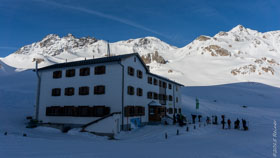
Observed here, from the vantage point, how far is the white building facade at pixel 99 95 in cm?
2611

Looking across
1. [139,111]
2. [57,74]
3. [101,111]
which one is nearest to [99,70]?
[101,111]

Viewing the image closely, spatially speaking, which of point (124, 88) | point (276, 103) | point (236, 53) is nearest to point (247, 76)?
point (276, 103)

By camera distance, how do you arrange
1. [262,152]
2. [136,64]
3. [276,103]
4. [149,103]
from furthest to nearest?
[276,103] → [149,103] → [136,64] → [262,152]

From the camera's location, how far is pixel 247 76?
11600 cm

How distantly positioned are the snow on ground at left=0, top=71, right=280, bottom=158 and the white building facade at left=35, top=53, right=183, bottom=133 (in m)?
2.25

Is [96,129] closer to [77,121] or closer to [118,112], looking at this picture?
[118,112]

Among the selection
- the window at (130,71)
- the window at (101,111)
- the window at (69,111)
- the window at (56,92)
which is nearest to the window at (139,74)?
the window at (130,71)

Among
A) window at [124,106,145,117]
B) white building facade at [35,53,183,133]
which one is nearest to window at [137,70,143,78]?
white building facade at [35,53,183,133]

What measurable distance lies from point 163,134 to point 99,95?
9571 mm

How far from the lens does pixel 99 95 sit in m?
27.1

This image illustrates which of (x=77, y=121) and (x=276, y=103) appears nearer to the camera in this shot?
(x=77, y=121)

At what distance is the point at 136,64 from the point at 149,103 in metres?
6.91

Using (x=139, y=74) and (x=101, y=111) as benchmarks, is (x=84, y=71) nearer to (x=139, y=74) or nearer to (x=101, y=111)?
(x=101, y=111)

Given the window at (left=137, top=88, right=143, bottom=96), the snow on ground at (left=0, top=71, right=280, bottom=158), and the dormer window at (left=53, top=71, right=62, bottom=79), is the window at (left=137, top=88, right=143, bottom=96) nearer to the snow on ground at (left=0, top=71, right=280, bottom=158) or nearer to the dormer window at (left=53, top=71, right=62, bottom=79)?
the snow on ground at (left=0, top=71, right=280, bottom=158)
